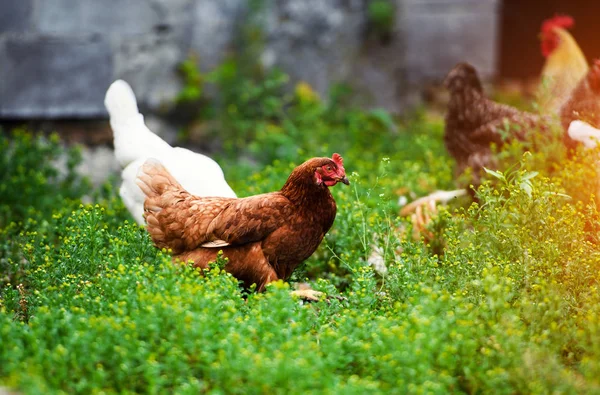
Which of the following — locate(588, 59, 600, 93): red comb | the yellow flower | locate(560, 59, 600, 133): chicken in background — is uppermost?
locate(588, 59, 600, 93): red comb

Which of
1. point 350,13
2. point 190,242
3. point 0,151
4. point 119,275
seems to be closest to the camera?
point 119,275

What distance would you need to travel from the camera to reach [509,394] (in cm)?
248

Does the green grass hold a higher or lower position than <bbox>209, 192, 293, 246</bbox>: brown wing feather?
lower

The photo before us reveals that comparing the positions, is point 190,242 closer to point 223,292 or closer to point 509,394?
point 223,292

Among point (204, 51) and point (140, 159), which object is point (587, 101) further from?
point (204, 51)

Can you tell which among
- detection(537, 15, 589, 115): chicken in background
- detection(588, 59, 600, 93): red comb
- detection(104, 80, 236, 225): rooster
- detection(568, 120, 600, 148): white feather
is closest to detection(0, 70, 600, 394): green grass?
detection(568, 120, 600, 148): white feather

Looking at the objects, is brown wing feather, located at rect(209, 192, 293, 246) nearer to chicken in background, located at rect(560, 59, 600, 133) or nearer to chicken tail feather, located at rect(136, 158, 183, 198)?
chicken tail feather, located at rect(136, 158, 183, 198)

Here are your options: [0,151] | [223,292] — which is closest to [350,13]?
[0,151]

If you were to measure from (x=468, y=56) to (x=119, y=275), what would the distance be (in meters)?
5.94

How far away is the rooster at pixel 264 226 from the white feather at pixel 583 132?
1.57 meters

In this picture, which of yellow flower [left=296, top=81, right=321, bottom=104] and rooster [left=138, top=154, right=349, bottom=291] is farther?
yellow flower [left=296, top=81, right=321, bottom=104]

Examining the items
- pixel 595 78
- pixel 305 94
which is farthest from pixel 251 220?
pixel 305 94

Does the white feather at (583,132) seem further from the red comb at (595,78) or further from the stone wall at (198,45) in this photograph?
the stone wall at (198,45)

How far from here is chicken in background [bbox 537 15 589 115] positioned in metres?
5.43
